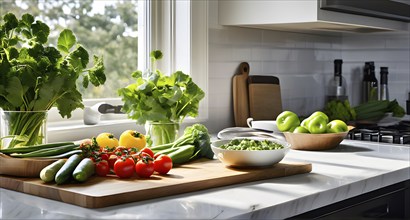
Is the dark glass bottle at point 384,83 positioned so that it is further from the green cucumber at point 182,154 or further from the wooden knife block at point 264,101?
the green cucumber at point 182,154

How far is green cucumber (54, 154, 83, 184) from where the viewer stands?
Answer: 66.3 inches

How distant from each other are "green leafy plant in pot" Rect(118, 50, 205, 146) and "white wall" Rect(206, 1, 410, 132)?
2.12ft

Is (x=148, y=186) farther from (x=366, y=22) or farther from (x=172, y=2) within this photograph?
(x=366, y=22)

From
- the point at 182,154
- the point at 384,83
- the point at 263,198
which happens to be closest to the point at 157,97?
the point at 182,154

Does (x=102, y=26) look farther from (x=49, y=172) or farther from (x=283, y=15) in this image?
(x=49, y=172)

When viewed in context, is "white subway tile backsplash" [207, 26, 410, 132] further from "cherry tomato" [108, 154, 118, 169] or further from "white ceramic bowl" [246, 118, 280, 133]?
"cherry tomato" [108, 154, 118, 169]

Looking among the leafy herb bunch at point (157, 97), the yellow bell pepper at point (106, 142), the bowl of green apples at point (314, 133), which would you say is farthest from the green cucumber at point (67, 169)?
the bowl of green apples at point (314, 133)

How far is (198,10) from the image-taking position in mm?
2879

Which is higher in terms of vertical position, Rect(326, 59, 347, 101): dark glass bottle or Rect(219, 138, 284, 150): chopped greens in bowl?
Rect(326, 59, 347, 101): dark glass bottle

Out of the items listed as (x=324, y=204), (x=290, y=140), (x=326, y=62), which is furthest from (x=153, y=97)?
(x=326, y=62)

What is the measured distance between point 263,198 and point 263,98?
146 cm

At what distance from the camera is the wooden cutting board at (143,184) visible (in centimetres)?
158

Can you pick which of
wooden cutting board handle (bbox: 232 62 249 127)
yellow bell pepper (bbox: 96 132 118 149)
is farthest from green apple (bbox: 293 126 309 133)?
yellow bell pepper (bbox: 96 132 118 149)

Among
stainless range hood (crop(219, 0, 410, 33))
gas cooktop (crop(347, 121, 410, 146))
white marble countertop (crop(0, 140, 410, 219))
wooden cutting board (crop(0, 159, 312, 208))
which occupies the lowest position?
white marble countertop (crop(0, 140, 410, 219))
